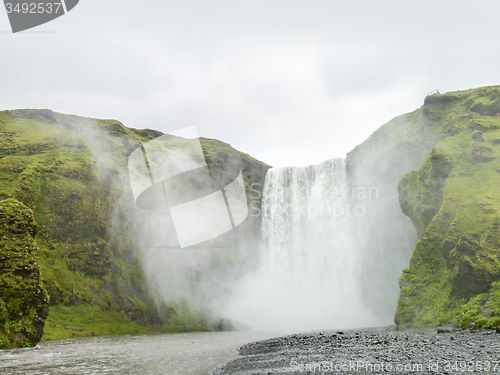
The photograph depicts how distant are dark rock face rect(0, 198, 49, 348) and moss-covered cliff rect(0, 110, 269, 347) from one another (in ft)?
0.40

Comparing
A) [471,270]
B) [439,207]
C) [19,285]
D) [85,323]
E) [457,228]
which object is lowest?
[85,323]

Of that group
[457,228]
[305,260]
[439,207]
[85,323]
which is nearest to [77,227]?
[85,323]

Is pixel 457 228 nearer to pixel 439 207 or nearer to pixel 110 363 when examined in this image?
pixel 439 207

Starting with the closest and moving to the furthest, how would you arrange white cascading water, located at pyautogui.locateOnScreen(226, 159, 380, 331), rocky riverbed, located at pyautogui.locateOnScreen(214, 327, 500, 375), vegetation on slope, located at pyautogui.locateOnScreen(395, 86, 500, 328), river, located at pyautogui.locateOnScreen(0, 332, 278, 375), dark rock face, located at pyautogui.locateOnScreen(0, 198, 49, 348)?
rocky riverbed, located at pyautogui.locateOnScreen(214, 327, 500, 375) → river, located at pyautogui.locateOnScreen(0, 332, 278, 375) → dark rock face, located at pyautogui.locateOnScreen(0, 198, 49, 348) → vegetation on slope, located at pyautogui.locateOnScreen(395, 86, 500, 328) → white cascading water, located at pyautogui.locateOnScreen(226, 159, 380, 331)

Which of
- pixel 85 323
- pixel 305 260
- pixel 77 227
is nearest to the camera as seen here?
pixel 85 323

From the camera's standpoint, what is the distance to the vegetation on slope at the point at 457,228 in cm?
2192

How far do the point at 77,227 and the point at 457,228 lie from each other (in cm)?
3836

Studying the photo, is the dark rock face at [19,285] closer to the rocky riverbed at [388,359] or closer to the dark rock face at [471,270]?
the rocky riverbed at [388,359]

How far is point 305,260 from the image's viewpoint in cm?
5078

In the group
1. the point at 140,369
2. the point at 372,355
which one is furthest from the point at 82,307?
the point at 372,355

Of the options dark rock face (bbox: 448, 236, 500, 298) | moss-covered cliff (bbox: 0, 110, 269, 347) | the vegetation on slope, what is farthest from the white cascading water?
dark rock face (bbox: 448, 236, 500, 298)

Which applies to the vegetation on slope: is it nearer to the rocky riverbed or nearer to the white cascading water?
the rocky riverbed

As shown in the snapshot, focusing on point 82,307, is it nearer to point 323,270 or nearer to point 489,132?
point 323,270

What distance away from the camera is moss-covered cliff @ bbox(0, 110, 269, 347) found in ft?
103
